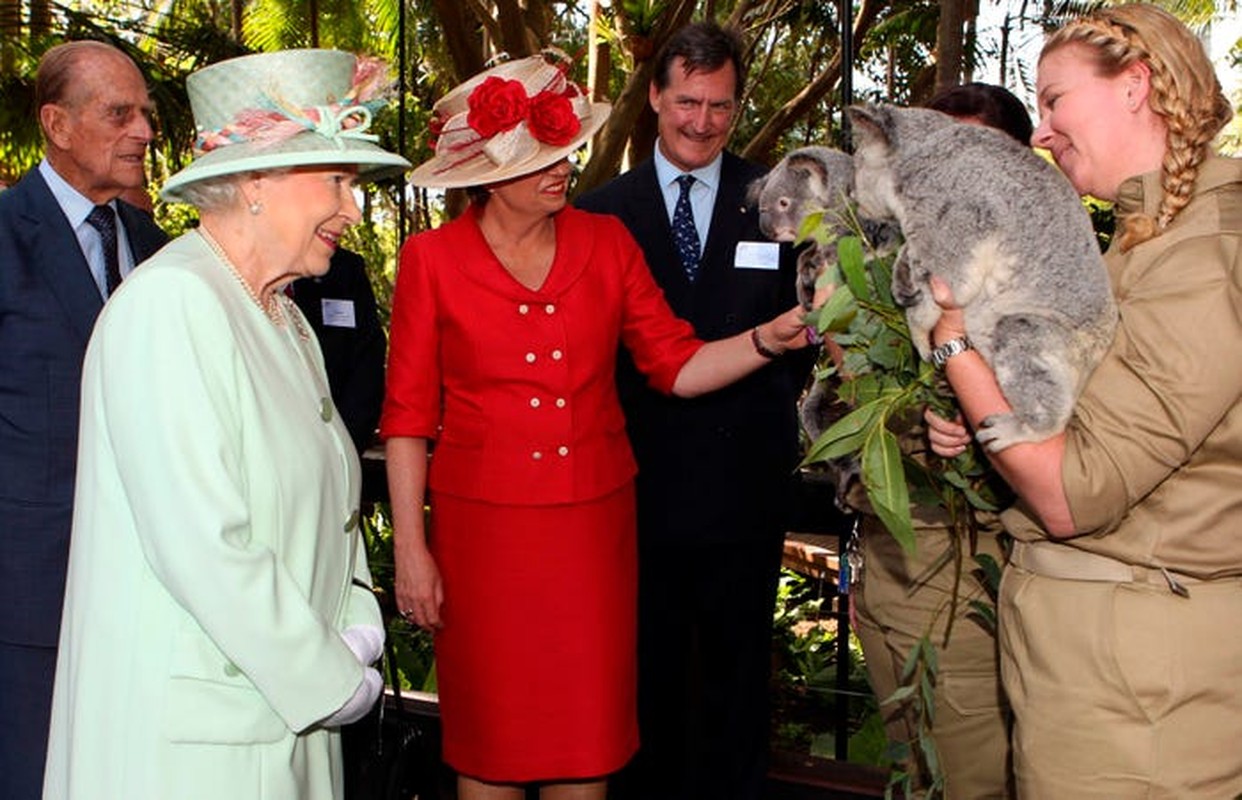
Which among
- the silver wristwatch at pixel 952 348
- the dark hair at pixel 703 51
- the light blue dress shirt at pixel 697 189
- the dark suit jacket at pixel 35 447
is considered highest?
the dark hair at pixel 703 51

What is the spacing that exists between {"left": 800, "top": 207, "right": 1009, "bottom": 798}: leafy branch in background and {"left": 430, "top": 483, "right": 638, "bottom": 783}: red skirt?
2.37 feet

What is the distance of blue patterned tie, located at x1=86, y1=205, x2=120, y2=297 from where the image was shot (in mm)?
2959

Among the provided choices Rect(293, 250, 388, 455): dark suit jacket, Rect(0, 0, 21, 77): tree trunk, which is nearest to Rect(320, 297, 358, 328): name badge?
Rect(293, 250, 388, 455): dark suit jacket

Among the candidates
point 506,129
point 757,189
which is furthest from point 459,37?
point 757,189

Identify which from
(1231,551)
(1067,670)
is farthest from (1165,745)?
(1231,551)

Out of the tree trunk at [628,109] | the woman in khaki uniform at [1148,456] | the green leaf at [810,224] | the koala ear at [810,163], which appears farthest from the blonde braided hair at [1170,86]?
the tree trunk at [628,109]

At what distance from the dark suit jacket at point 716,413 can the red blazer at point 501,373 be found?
15.4 inches

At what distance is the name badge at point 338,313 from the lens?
134 inches

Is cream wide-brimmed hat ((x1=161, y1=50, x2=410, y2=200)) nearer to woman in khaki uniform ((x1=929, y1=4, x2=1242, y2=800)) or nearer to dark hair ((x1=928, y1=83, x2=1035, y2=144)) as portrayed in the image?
woman in khaki uniform ((x1=929, y1=4, x2=1242, y2=800))

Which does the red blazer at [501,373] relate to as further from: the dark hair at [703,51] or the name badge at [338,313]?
the dark hair at [703,51]

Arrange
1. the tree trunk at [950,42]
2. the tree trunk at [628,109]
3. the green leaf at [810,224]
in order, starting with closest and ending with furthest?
the green leaf at [810,224], the tree trunk at [950,42], the tree trunk at [628,109]

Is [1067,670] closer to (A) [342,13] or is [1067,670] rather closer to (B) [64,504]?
(B) [64,504]

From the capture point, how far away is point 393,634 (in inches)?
219

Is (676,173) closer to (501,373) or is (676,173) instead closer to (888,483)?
(501,373)
